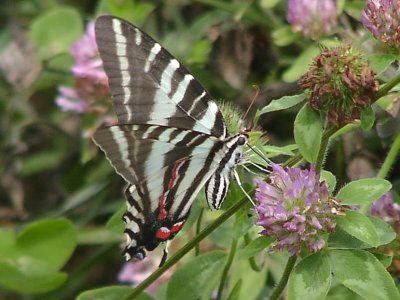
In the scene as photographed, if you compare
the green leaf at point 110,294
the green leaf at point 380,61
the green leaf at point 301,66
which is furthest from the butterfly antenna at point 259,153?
the green leaf at point 301,66

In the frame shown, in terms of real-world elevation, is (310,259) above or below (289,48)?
above

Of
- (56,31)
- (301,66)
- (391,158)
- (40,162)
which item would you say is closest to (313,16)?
(301,66)

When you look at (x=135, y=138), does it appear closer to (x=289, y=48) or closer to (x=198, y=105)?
(x=198, y=105)

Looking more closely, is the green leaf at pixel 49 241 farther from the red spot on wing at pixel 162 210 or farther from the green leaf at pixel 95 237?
the red spot on wing at pixel 162 210

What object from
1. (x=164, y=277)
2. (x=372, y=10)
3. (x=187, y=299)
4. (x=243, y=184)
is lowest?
(x=164, y=277)

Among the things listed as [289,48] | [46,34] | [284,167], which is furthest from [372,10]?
[46,34]

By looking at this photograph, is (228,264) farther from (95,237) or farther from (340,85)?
(95,237)

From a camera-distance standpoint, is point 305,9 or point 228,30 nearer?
point 305,9
